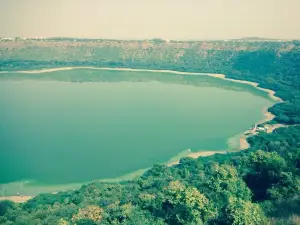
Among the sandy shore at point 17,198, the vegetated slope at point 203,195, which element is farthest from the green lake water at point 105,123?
the vegetated slope at point 203,195

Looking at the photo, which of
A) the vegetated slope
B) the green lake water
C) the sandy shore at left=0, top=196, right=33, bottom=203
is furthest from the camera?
the green lake water

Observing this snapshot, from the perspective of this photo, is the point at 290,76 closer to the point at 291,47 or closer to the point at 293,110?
the point at 291,47

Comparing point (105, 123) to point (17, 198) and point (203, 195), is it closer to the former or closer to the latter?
point (17, 198)

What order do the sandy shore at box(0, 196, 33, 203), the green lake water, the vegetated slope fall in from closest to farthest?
the vegetated slope, the sandy shore at box(0, 196, 33, 203), the green lake water

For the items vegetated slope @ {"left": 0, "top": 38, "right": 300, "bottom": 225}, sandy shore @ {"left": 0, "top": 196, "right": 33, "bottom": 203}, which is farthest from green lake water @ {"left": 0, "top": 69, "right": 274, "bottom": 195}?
vegetated slope @ {"left": 0, "top": 38, "right": 300, "bottom": 225}

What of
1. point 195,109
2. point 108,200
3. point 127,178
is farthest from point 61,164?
point 195,109

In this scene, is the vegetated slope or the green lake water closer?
the vegetated slope

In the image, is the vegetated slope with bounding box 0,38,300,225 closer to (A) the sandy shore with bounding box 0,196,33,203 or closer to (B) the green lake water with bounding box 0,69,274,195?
(A) the sandy shore with bounding box 0,196,33,203

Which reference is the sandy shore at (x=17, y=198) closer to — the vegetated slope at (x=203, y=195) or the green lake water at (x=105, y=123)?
the green lake water at (x=105, y=123)
